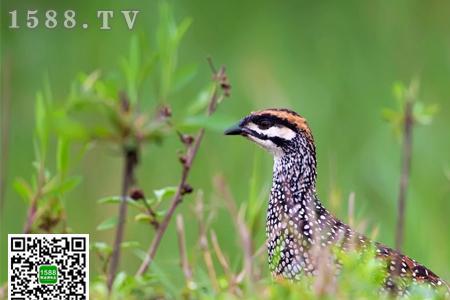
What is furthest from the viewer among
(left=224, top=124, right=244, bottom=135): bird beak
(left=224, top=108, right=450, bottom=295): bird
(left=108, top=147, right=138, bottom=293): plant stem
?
(left=224, top=124, right=244, bottom=135): bird beak

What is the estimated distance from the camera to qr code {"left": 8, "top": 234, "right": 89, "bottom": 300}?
17.5 ft

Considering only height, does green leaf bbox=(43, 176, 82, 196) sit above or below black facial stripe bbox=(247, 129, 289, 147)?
below

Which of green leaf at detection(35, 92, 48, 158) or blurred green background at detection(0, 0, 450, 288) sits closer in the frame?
green leaf at detection(35, 92, 48, 158)

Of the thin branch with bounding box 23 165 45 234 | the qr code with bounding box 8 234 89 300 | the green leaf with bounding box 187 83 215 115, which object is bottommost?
the qr code with bounding box 8 234 89 300

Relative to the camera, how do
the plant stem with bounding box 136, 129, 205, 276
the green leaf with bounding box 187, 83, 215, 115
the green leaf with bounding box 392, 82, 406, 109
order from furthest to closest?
1. the green leaf with bounding box 392, 82, 406, 109
2. the plant stem with bounding box 136, 129, 205, 276
3. the green leaf with bounding box 187, 83, 215, 115

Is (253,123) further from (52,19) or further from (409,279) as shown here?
(52,19)

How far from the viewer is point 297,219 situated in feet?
21.6

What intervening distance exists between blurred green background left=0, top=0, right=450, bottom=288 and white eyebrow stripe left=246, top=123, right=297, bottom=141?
2393 mm

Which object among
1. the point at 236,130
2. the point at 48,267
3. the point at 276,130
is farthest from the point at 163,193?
the point at 276,130

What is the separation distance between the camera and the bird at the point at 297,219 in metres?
6.12

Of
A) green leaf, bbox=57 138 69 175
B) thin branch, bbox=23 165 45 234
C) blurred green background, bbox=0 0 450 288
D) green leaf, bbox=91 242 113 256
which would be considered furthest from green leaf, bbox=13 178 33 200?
blurred green background, bbox=0 0 450 288

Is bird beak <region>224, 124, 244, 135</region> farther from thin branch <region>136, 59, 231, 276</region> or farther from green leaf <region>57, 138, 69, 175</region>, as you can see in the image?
green leaf <region>57, 138, 69, 175</region>

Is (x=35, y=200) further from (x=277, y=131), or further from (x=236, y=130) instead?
(x=277, y=131)

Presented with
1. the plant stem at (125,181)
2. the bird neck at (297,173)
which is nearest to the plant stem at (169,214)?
the plant stem at (125,181)
